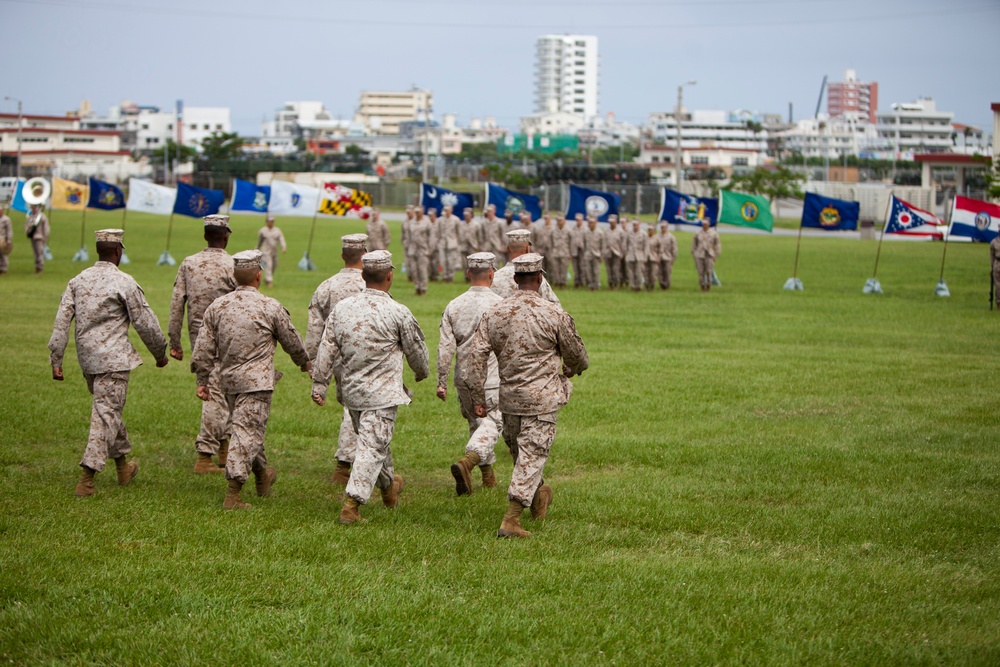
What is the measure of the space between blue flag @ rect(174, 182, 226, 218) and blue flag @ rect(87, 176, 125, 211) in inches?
178

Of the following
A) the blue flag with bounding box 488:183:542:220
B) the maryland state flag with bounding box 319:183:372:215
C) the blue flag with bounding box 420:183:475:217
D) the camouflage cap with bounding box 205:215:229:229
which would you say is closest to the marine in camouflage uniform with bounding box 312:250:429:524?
the camouflage cap with bounding box 205:215:229:229

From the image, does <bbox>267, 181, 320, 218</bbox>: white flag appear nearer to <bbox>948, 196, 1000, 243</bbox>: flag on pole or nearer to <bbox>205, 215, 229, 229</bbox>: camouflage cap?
<bbox>948, 196, 1000, 243</bbox>: flag on pole

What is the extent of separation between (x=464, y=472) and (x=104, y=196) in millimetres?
29136

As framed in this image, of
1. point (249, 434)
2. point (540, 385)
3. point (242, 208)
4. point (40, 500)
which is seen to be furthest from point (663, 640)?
point (242, 208)

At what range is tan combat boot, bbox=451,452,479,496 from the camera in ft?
29.8

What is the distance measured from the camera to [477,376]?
838 centimetres

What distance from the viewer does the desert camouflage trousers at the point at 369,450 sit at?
26.6ft

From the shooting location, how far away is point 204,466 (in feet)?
32.7

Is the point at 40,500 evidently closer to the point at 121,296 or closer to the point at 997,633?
the point at 121,296

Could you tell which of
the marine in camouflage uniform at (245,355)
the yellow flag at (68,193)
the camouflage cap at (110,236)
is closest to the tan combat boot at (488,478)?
the marine in camouflage uniform at (245,355)

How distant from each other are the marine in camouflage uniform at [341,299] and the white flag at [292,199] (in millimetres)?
23159

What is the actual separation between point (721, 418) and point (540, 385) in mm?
4950

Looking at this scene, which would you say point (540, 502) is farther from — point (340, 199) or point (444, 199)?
point (444, 199)

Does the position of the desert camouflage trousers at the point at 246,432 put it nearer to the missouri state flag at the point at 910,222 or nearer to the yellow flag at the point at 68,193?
the missouri state flag at the point at 910,222
